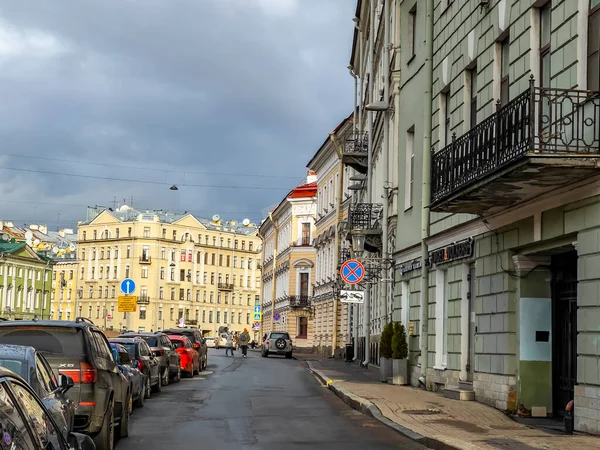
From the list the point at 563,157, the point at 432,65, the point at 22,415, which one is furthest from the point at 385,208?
the point at 22,415

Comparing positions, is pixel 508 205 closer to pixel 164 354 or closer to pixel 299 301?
pixel 164 354

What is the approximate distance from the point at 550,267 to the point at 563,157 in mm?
4452

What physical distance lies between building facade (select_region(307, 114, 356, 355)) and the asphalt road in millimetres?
31468

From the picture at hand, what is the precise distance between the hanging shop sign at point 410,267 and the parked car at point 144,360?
21.4 feet

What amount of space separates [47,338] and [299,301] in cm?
6817

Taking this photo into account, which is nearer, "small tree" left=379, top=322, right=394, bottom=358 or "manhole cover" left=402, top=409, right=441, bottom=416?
"manhole cover" left=402, top=409, right=441, bottom=416

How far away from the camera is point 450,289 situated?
71.3ft

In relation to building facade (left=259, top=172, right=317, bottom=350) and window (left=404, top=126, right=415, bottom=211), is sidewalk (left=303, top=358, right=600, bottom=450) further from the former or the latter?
building facade (left=259, top=172, right=317, bottom=350)

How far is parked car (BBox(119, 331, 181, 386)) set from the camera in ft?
86.3

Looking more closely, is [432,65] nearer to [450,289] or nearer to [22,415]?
[450,289]

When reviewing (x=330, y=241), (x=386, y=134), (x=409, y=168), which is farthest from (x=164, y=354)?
(x=330, y=241)

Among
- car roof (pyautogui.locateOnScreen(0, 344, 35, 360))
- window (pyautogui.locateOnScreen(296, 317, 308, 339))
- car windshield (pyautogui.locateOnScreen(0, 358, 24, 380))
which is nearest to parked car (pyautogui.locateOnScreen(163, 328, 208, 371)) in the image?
car roof (pyautogui.locateOnScreen(0, 344, 35, 360))

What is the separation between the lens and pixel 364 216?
3475 cm

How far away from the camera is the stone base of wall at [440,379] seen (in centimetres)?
2120
